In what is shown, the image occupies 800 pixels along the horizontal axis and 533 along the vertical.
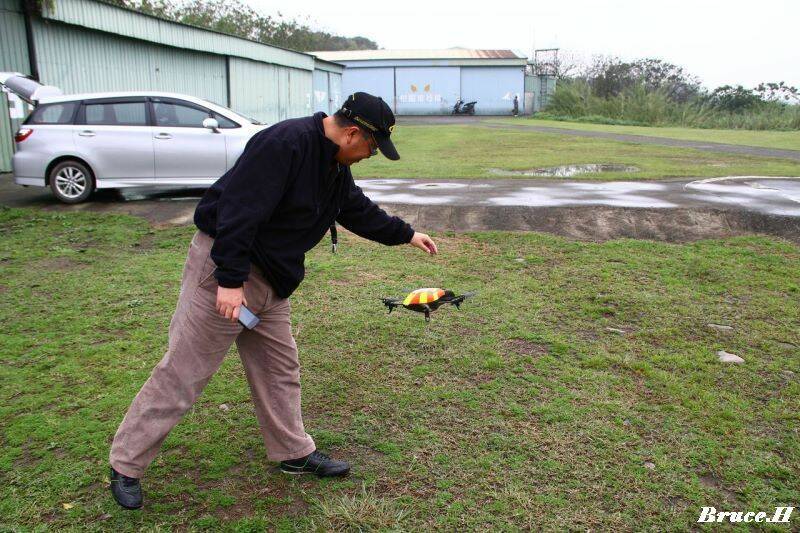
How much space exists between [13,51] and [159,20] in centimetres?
464

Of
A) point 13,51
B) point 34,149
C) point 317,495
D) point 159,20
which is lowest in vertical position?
point 317,495

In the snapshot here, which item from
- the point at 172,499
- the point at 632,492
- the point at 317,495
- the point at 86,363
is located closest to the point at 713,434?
the point at 632,492

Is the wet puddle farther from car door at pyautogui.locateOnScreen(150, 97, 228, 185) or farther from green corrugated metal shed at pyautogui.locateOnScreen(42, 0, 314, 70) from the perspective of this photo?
green corrugated metal shed at pyautogui.locateOnScreen(42, 0, 314, 70)

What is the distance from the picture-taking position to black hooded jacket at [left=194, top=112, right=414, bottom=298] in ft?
9.10

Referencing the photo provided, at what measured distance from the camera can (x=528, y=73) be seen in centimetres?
5159

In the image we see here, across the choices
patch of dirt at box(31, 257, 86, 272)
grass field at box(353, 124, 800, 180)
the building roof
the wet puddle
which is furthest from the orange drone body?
the building roof

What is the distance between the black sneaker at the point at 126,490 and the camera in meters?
2.96

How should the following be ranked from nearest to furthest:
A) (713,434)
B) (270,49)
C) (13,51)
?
1. (713,434)
2. (13,51)
3. (270,49)

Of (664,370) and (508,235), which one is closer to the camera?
(664,370)

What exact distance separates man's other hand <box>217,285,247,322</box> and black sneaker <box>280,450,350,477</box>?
3.00ft

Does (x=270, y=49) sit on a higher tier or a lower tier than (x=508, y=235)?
higher

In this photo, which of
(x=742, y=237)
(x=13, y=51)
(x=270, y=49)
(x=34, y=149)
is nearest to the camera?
(x=742, y=237)

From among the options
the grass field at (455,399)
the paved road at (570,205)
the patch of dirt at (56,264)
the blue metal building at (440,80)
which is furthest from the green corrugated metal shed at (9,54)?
the blue metal building at (440,80)

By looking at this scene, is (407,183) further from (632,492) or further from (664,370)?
(632,492)
